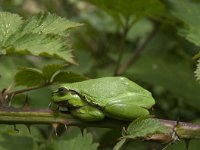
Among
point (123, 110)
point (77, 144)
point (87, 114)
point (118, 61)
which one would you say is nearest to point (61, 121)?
point (87, 114)

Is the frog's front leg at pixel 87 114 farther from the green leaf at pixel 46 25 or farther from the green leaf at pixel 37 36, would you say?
the green leaf at pixel 46 25

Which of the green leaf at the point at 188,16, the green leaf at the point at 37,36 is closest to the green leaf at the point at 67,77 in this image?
the green leaf at the point at 37,36

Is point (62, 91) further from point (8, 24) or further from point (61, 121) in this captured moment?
point (8, 24)

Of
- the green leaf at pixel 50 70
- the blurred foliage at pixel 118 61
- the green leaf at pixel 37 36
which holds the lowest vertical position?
the blurred foliage at pixel 118 61

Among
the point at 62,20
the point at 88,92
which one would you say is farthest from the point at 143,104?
the point at 62,20

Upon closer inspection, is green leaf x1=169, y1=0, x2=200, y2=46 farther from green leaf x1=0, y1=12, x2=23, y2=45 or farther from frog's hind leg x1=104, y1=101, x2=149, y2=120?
green leaf x1=0, y1=12, x2=23, y2=45

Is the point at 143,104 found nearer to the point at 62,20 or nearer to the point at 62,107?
the point at 62,107
